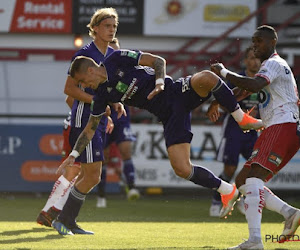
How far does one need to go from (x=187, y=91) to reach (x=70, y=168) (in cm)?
234

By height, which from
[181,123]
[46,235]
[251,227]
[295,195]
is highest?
[181,123]

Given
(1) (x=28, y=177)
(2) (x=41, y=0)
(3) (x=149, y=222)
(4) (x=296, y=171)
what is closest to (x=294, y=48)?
(4) (x=296, y=171)

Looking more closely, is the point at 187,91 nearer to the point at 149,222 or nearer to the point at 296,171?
the point at 149,222

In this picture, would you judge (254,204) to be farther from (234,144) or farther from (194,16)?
(194,16)

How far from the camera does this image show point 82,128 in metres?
9.46

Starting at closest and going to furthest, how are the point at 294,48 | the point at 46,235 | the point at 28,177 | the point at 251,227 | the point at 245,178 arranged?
the point at 251,227 < the point at 245,178 < the point at 46,235 < the point at 28,177 < the point at 294,48

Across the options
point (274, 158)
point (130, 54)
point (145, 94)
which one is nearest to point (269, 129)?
point (274, 158)

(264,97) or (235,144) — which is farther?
(235,144)

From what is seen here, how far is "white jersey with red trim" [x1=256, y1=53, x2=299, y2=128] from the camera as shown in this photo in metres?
8.02

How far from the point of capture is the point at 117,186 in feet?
51.4

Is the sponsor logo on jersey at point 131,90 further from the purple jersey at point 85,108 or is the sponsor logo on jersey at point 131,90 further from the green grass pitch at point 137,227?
the green grass pitch at point 137,227

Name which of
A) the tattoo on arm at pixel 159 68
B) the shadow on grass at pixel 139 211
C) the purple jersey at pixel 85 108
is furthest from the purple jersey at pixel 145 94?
the shadow on grass at pixel 139 211

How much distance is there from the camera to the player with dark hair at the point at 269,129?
778 cm

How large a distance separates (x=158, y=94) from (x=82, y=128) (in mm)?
1138
